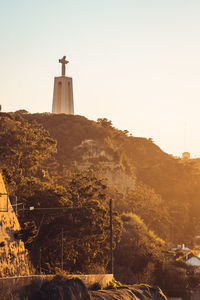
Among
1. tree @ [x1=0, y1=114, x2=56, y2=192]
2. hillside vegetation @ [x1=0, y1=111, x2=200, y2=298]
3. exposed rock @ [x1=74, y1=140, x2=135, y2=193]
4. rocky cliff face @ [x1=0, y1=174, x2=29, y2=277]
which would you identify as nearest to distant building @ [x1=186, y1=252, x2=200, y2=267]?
hillside vegetation @ [x1=0, y1=111, x2=200, y2=298]

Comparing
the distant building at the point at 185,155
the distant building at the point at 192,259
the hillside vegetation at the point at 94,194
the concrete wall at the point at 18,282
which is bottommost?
the distant building at the point at 192,259

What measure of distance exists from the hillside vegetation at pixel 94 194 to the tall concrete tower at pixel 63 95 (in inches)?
125

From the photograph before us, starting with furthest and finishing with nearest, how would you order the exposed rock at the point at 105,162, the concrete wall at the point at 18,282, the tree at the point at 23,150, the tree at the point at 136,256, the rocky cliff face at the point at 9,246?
1. the exposed rock at the point at 105,162
2. the tree at the point at 136,256
3. the tree at the point at 23,150
4. the rocky cliff face at the point at 9,246
5. the concrete wall at the point at 18,282

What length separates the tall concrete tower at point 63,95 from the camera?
110312mm

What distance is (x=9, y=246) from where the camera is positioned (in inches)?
1056

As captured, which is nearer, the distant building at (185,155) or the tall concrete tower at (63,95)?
the tall concrete tower at (63,95)

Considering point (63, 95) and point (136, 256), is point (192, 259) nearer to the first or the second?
point (136, 256)

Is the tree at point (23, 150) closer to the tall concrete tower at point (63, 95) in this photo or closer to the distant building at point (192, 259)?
the distant building at point (192, 259)

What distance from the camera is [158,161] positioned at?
12712cm

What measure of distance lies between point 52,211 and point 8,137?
16690mm

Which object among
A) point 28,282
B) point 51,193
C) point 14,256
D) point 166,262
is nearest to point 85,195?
point 51,193

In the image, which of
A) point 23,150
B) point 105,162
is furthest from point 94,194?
point 105,162

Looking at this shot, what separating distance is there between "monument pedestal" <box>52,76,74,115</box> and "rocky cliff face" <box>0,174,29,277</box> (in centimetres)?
8289

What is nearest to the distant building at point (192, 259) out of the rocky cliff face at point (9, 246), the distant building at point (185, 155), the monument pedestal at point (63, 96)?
the rocky cliff face at point (9, 246)
